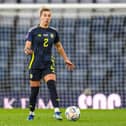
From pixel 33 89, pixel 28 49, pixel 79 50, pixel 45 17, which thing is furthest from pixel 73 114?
pixel 79 50

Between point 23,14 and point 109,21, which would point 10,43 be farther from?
point 109,21

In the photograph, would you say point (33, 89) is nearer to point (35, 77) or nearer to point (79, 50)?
point (35, 77)

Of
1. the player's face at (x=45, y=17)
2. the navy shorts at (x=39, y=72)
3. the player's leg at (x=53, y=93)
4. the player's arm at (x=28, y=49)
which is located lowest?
the player's leg at (x=53, y=93)

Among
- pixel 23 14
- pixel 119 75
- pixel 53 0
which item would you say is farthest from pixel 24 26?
pixel 119 75

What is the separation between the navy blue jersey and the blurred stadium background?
8.08 m

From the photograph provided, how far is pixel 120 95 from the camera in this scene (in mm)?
16719

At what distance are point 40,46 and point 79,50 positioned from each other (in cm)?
1023

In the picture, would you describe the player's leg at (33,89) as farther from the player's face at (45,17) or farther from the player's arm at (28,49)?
the player's face at (45,17)

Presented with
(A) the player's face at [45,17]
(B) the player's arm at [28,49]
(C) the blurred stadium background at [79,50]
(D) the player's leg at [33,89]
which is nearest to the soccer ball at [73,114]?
(D) the player's leg at [33,89]

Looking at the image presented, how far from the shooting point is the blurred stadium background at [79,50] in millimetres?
18203

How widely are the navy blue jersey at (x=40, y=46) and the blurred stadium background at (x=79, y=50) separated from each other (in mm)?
A: 8077

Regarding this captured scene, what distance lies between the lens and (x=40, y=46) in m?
9.23

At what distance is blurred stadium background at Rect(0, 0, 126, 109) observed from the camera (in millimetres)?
18203

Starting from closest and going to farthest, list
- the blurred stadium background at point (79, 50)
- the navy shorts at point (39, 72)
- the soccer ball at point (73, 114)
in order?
the soccer ball at point (73, 114)
the navy shorts at point (39, 72)
the blurred stadium background at point (79, 50)
